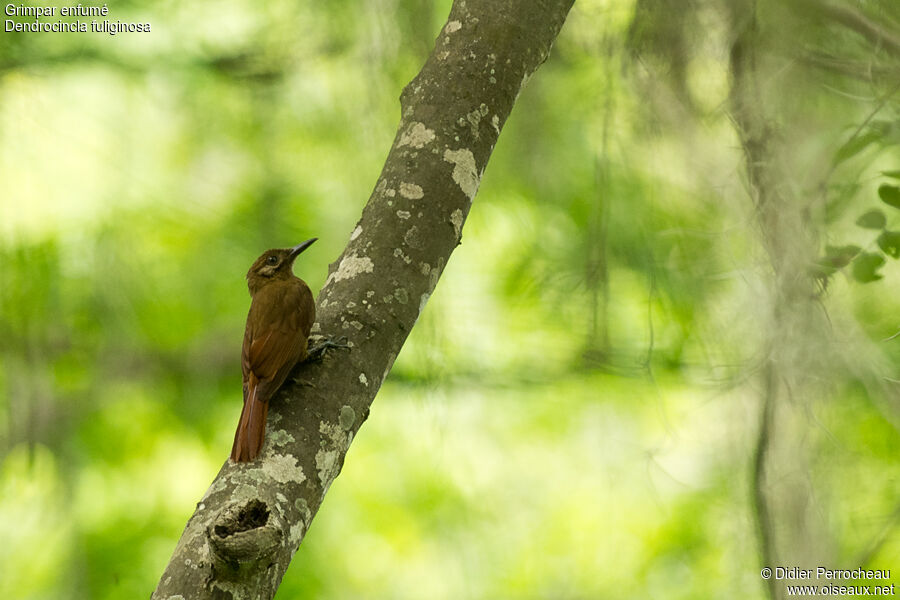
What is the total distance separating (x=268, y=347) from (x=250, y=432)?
244mm

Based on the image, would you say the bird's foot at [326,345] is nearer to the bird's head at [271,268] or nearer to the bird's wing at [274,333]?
the bird's wing at [274,333]

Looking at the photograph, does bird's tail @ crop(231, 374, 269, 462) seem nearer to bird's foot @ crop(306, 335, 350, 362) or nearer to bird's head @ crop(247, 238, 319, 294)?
bird's foot @ crop(306, 335, 350, 362)

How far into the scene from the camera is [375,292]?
1329mm

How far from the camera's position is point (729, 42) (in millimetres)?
2631

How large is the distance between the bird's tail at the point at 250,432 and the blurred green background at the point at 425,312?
175 cm

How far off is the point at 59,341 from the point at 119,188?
2.06ft

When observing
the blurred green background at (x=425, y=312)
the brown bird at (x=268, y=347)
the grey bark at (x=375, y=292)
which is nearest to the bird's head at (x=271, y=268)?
the brown bird at (x=268, y=347)

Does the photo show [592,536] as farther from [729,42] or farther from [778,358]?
[729,42]

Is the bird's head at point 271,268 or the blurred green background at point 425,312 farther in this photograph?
the blurred green background at point 425,312

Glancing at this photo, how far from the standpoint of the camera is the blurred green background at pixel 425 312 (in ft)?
8.98

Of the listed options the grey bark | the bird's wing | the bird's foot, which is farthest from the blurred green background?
the bird's foot

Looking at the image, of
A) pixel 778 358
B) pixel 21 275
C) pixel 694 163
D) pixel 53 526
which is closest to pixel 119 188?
pixel 21 275

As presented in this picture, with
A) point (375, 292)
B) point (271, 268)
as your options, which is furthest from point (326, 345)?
point (271, 268)

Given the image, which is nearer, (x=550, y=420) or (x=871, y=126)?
(x=871, y=126)
